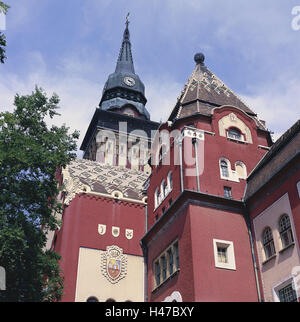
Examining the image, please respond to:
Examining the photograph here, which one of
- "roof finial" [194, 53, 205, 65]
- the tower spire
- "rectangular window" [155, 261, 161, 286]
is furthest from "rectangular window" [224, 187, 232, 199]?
the tower spire

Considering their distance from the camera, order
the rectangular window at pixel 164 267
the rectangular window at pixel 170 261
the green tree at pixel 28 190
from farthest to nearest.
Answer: the rectangular window at pixel 164 267, the rectangular window at pixel 170 261, the green tree at pixel 28 190

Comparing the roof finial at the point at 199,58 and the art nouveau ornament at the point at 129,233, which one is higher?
the roof finial at the point at 199,58

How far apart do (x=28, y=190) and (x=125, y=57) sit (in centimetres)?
6418

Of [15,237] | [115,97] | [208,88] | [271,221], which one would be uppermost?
[115,97]

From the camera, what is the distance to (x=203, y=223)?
2764 centimetres

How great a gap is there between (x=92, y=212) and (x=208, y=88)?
46.2ft

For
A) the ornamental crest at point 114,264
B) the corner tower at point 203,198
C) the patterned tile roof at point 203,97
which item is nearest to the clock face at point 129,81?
the patterned tile roof at point 203,97

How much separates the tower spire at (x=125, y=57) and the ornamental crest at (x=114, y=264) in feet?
166

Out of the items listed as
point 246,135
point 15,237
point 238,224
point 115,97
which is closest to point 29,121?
point 15,237

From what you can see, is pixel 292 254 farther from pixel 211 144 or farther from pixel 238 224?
pixel 211 144

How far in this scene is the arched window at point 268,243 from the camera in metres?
26.4

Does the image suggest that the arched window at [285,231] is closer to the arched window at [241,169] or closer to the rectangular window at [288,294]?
the rectangular window at [288,294]

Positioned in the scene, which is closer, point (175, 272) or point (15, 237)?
point (15, 237)

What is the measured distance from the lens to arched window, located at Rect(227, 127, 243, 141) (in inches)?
1325
